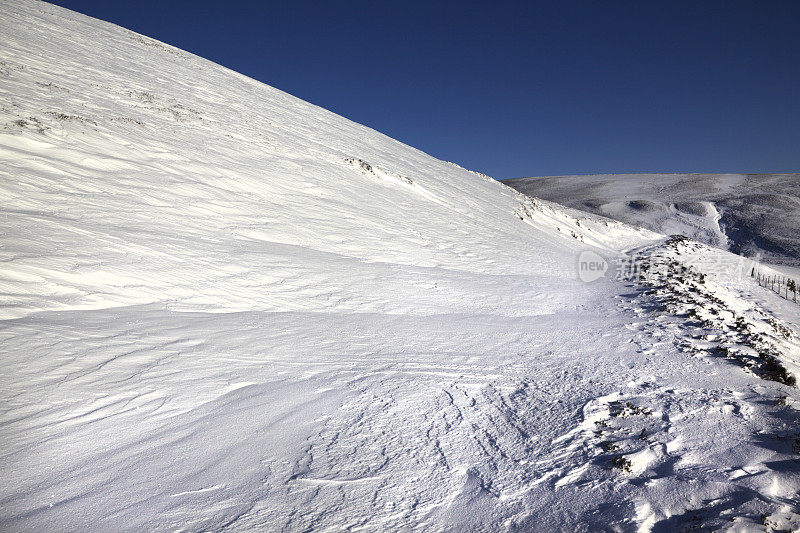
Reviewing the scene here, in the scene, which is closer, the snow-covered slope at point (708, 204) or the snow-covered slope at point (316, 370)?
the snow-covered slope at point (316, 370)

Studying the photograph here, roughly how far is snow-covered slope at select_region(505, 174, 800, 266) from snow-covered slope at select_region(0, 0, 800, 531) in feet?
82.9

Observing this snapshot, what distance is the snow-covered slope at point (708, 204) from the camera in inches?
1254

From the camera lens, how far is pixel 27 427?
11.4 ft

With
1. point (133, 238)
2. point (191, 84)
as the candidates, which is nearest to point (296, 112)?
point (191, 84)

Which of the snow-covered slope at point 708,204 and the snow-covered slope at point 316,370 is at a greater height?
the snow-covered slope at point 708,204

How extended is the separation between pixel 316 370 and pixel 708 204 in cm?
4594

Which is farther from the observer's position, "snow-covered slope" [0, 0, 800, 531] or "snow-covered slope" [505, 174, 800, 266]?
"snow-covered slope" [505, 174, 800, 266]

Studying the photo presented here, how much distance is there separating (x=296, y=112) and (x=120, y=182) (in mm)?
15497

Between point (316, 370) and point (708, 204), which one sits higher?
point (708, 204)

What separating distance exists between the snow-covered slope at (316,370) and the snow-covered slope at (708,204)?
2528 centimetres

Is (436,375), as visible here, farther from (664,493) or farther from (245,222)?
(245,222)

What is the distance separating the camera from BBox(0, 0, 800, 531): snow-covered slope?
10.4 feet

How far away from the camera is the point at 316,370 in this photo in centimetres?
506

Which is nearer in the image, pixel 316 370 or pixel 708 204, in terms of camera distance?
pixel 316 370
